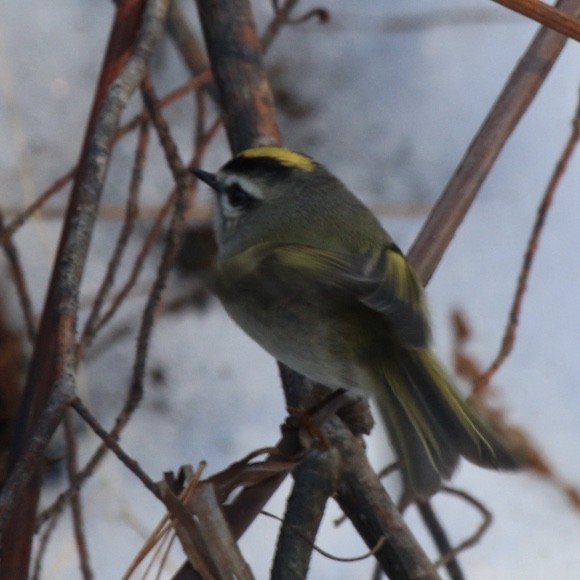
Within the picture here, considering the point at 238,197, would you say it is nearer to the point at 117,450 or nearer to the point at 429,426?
the point at 429,426

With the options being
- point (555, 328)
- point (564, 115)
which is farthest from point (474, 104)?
point (555, 328)

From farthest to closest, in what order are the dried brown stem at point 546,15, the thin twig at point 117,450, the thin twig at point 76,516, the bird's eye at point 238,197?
the thin twig at point 76,516
the bird's eye at point 238,197
the dried brown stem at point 546,15
the thin twig at point 117,450

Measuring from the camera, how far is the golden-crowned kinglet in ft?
5.00

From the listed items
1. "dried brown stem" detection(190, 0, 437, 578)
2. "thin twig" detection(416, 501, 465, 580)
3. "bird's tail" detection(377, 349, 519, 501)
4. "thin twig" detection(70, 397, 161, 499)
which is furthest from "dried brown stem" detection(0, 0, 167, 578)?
"thin twig" detection(416, 501, 465, 580)

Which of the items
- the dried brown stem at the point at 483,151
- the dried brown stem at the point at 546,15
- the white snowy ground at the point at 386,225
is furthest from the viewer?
the white snowy ground at the point at 386,225

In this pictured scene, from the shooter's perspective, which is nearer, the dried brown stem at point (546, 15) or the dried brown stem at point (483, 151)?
the dried brown stem at point (546, 15)

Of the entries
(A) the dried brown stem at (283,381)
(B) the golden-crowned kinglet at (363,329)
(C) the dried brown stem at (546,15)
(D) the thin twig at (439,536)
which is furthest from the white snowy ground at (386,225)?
(C) the dried brown stem at (546,15)

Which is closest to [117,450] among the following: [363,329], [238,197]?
[363,329]

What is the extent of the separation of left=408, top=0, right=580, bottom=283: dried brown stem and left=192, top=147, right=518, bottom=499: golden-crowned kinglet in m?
0.08

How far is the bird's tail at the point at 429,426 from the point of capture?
1516 mm

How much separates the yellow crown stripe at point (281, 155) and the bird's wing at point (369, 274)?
20 centimetres

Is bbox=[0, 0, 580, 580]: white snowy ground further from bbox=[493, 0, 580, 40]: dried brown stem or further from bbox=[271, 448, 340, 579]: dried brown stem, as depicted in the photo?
bbox=[493, 0, 580, 40]: dried brown stem

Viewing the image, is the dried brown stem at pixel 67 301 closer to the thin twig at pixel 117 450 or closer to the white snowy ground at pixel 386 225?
the thin twig at pixel 117 450

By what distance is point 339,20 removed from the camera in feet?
11.1
